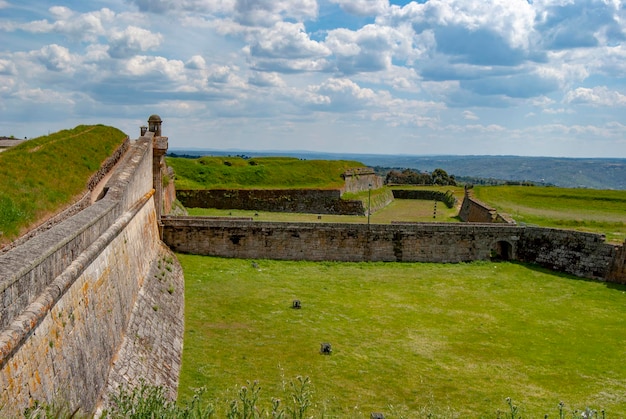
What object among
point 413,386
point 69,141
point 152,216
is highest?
point 69,141

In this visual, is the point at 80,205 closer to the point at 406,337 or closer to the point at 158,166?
the point at 158,166

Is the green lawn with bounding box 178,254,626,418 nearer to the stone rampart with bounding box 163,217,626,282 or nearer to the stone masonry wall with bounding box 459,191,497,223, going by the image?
the stone rampart with bounding box 163,217,626,282

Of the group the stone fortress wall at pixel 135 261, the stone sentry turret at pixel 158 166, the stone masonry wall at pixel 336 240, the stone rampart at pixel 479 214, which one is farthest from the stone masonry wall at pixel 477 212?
the stone sentry turret at pixel 158 166

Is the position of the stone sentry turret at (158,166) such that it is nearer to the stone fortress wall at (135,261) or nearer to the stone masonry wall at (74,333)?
the stone fortress wall at (135,261)

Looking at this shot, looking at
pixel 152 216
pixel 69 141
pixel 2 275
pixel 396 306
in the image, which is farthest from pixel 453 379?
pixel 69 141

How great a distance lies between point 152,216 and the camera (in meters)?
23.6

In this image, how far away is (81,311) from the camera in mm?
9219

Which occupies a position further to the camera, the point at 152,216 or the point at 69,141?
the point at 152,216

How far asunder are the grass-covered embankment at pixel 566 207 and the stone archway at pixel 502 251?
3.78 meters

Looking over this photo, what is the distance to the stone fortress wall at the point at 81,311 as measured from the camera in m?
6.50

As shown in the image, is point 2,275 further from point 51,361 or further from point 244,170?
point 244,170

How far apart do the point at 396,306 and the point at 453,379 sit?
255 inches

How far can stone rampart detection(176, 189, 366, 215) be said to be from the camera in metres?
42.9

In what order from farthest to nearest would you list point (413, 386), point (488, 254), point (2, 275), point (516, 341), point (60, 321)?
1. point (488, 254)
2. point (516, 341)
3. point (413, 386)
4. point (60, 321)
5. point (2, 275)
